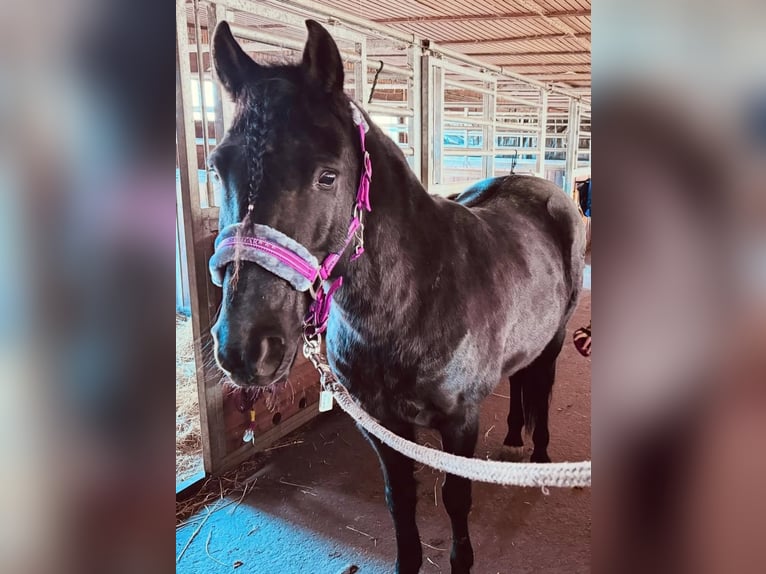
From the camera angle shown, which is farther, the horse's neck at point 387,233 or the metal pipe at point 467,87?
the metal pipe at point 467,87

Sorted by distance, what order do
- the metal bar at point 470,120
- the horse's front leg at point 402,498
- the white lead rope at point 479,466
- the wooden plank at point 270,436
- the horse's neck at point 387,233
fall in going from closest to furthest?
the white lead rope at point 479,466 → the horse's neck at point 387,233 → the horse's front leg at point 402,498 → the wooden plank at point 270,436 → the metal bar at point 470,120

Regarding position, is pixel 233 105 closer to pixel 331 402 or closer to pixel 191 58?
pixel 191 58

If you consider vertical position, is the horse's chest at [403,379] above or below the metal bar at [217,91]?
below

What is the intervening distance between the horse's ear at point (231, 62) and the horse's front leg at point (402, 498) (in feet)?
2.00

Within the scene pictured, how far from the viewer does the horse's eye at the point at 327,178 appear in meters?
0.74

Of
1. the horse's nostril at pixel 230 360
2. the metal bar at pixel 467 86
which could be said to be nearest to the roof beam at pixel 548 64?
the metal bar at pixel 467 86

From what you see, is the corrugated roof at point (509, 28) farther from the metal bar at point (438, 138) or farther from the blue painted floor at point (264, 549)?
the blue painted floor at point (264, 549)

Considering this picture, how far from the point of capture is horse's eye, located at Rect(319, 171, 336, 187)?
74 cm

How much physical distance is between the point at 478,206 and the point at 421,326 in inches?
14.6

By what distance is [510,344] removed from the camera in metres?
0.99

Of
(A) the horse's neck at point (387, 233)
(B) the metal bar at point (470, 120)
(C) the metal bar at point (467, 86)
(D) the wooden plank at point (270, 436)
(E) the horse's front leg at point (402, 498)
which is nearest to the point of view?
(A) the horse's neck at point (387, 233)

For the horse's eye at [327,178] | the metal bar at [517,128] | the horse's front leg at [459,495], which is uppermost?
the metal bar at [517,128]

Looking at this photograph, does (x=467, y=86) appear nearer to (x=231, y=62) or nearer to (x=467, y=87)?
(x=467, y=87)
